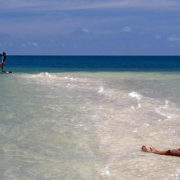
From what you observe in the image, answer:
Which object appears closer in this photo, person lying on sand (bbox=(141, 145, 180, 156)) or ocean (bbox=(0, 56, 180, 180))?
ocean (bbox=(0, 56, 180, 180))

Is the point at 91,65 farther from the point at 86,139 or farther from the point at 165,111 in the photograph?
the point at 86,139

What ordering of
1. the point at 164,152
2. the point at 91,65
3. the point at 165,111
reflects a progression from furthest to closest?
1. the point at 91,65
2. the point at 165,111
3. the point at 164,152

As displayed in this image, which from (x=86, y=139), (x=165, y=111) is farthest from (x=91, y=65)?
(x=86, y=139)

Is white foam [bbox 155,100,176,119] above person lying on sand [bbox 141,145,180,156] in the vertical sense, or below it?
above

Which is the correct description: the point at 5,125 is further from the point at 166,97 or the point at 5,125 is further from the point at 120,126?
the point at 166,97

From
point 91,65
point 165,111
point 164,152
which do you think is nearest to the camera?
point 164,152

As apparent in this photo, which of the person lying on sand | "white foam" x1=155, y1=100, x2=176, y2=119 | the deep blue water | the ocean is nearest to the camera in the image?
the ocean

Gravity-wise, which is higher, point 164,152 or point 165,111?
point 165,111

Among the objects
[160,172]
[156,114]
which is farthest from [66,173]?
[156,114]

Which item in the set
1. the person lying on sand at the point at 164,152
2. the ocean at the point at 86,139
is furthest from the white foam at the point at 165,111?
the person lying on sand at the point at 164,152

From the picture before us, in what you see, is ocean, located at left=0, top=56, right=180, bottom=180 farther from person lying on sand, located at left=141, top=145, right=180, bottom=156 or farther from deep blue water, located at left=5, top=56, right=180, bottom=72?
deep blue water, located at left=5, top=56, right=180, bottom=72

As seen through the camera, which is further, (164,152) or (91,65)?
(91,65)

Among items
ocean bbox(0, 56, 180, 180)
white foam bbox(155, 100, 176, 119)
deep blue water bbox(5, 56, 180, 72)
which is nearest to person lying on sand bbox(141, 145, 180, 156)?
ocean bbox(0, 56, 180, 180)

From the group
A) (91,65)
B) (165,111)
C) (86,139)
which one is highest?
(91,65)
